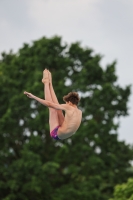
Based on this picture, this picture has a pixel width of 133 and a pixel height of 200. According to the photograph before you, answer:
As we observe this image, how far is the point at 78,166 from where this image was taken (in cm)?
3853

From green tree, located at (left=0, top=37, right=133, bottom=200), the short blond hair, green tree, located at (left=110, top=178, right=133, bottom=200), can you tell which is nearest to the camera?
the short blond hair

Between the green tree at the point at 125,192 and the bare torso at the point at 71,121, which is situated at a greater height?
the green tree at the point at 125,192

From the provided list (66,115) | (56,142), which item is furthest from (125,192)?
(66,115)

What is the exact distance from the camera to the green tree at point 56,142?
36.4 metres

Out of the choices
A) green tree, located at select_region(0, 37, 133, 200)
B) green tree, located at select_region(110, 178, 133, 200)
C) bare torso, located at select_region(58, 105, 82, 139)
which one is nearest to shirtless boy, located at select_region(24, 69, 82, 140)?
bare torso, located at select_region(58, 105, 82, 139)

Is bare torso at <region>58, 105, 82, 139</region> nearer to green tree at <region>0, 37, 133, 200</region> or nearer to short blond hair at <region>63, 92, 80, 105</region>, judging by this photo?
short blond hair at <region>63, 92, 80, 105</region>

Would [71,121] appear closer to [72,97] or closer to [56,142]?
[72,97]

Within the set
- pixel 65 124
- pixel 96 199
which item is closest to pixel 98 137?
pixel 96 199

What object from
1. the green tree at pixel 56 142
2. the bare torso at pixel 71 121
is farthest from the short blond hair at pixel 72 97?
the green tree at pixel 56 142

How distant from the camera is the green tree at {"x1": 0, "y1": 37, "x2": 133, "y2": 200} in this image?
36.4 m

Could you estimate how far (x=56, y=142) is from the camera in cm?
3844

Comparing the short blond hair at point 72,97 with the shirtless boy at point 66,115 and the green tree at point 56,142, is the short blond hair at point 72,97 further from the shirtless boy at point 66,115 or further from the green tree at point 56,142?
the green tree at point 56,142

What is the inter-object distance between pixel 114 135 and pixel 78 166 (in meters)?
2.65

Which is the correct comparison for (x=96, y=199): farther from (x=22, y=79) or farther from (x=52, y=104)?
(x=52, y=104)
